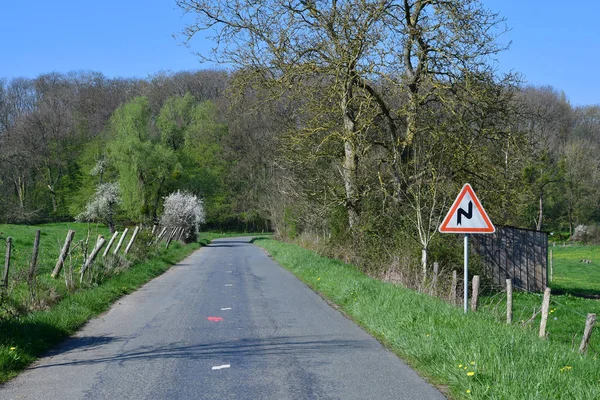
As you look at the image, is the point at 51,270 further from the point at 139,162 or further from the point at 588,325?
the point at 139,162

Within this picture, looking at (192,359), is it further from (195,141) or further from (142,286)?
(195,141)

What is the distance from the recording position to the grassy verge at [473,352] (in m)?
5.81

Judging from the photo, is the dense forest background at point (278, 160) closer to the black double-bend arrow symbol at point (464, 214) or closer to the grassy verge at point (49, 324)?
the black double-bend arrow symbol at point (464, 214)

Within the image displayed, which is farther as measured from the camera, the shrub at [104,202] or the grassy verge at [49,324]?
the shrub at [104,202]

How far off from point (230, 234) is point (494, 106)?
6183 centimetres

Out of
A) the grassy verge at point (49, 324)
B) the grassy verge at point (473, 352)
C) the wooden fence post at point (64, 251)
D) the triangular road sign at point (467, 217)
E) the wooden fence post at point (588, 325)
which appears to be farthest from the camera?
the wooden fence post at point (64, 251)

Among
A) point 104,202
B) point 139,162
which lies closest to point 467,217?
point 139,162

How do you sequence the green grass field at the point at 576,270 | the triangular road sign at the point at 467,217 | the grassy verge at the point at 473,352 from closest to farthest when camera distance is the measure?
the grassy verge at the point at 473,352
the triangular road sign at the point at 467,217
the green grass field at the point at 576,270

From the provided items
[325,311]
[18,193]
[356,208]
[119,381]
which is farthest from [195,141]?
[119,381]

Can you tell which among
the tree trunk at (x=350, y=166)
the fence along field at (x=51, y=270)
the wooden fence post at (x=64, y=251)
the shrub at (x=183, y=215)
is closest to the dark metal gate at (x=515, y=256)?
the tree trunk at (x=350, y=166)

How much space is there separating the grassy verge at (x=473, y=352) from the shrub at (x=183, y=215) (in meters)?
35.1

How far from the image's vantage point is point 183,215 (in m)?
47.2

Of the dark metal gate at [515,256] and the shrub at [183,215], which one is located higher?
the shrub at [183,215]

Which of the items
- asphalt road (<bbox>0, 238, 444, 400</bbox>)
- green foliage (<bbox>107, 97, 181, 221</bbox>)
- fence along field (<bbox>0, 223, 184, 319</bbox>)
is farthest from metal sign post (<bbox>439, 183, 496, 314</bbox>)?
green foliage (<bbox>107, 97, 181, 221</bbox>)
